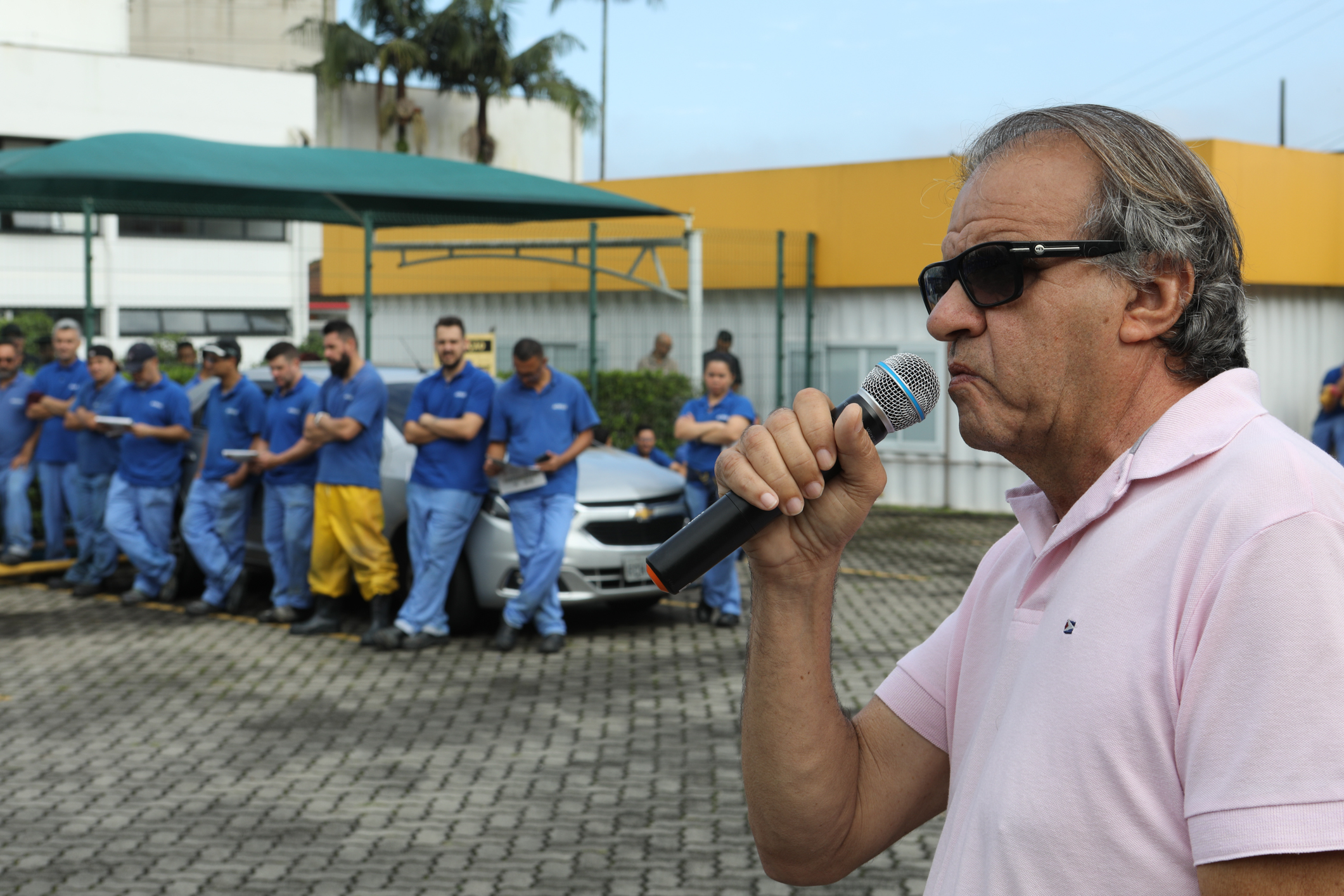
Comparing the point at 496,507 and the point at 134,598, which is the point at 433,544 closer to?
the point at 496,507

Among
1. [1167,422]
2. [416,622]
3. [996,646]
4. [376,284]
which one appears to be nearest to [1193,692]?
[1167,422]

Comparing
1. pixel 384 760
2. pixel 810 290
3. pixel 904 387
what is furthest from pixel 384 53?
pixel 904 387

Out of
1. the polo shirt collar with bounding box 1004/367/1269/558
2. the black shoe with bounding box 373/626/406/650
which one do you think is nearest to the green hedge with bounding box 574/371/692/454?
the black shoe with bounding box 373/626/406/650

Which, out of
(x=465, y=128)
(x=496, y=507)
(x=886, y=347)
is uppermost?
(x=465, y=128)

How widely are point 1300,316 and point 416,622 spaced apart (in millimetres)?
12789

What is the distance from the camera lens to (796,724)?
5.54 ft

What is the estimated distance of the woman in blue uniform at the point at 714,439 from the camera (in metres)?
9.56

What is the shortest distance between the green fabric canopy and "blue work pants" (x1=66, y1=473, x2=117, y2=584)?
104 inches

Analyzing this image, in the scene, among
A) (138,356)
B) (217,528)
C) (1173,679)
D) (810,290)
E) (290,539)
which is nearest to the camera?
(1173,679)

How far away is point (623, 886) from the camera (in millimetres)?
4875

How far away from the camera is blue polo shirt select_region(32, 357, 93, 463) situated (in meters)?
12.0

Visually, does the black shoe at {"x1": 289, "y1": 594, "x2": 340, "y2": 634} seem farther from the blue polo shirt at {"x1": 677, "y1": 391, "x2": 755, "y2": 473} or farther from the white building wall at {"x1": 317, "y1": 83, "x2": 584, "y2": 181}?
the white building wall at {"x1": 317, "y1": 83, "x2": 584, "y2": 181}

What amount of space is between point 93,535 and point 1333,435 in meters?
11.4

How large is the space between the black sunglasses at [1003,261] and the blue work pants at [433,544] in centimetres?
766
